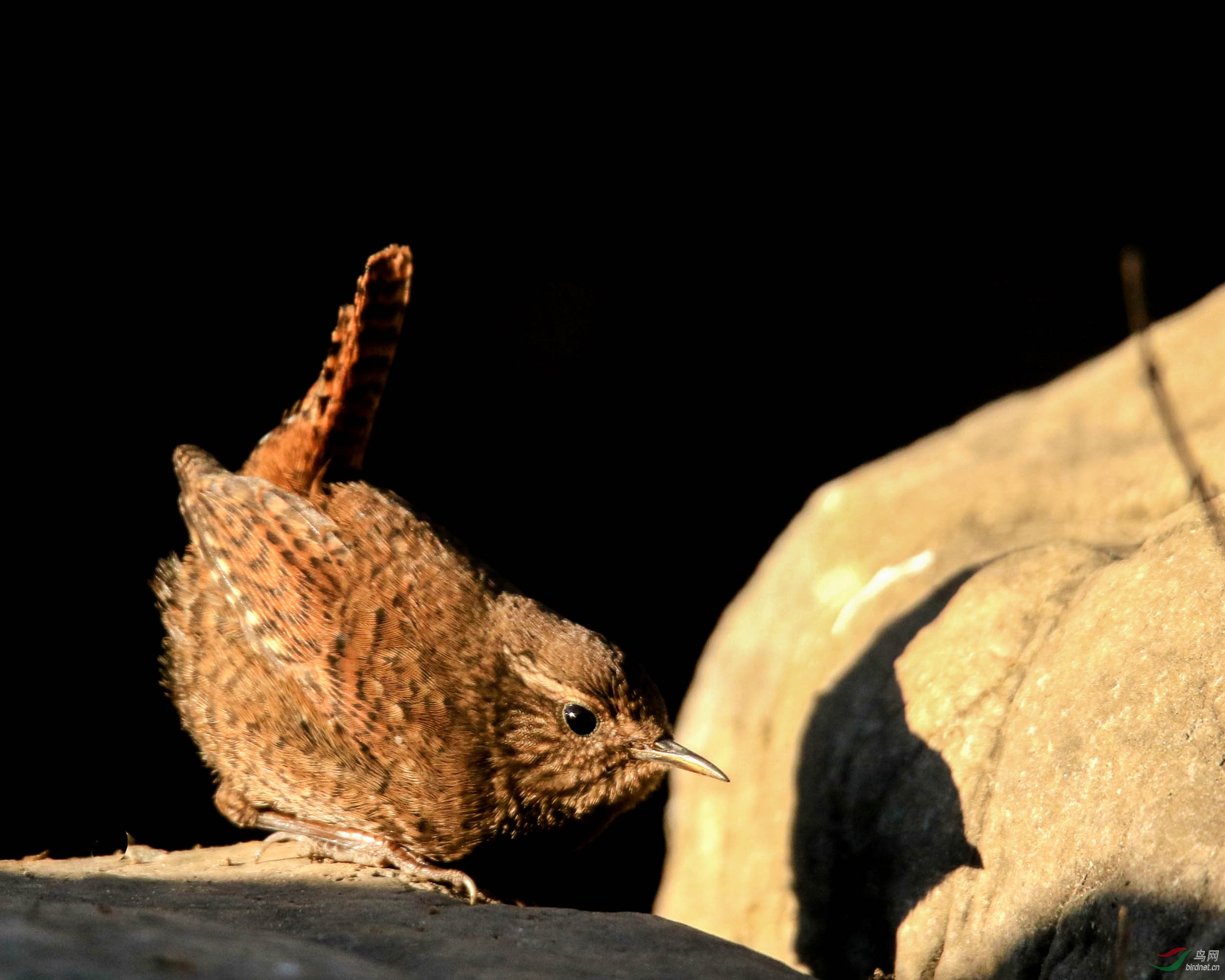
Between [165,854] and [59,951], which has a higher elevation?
[165,854]

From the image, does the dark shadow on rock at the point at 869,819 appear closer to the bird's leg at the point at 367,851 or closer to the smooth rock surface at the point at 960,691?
the smooth rock surface at the point at 960,691

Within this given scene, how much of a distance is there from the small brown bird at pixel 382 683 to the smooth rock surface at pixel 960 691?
1.77ft

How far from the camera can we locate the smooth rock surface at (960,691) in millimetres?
2229

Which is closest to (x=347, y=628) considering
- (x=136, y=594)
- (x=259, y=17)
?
(x=136, y=594)

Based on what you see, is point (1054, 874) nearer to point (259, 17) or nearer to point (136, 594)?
point (136, 594)

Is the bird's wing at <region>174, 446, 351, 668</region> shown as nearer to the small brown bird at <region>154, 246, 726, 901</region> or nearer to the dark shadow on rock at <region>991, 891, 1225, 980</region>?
the small brown bird at <region>154, 246, 726, 901</region>

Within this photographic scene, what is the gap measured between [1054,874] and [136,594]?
3836mm

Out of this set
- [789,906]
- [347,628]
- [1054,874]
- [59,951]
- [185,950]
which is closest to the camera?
[59,951]

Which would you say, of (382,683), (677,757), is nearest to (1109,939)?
(677,757)

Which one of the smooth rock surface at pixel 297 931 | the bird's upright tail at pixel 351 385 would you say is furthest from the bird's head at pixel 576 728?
the bird's upright tail at pixel 351 385

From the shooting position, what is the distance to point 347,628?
2.95 metres

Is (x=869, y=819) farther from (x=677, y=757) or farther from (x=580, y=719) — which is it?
(x=580, y=719)

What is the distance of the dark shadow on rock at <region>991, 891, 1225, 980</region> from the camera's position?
179 cm

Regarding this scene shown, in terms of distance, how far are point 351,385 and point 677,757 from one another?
1.36 meters
